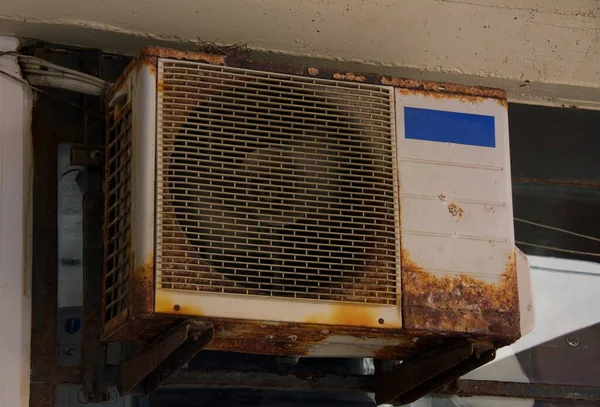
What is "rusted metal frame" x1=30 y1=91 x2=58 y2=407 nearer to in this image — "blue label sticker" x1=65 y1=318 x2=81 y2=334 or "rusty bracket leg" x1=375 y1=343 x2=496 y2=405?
"blue label sticker" x1=65 y1=318 x2=81 y2=334

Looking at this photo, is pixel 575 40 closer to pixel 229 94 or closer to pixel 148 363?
pixel 229 94

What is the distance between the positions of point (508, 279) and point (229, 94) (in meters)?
0.65

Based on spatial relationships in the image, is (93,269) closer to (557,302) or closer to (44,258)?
(44,258)

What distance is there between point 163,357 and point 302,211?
36 centimetres

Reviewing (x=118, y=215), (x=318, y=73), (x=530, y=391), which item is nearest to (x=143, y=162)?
(x=118, y=215)

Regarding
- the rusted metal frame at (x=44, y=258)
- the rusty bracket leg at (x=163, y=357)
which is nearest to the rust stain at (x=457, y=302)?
the rusty bracket leg at (x=163, y=357)

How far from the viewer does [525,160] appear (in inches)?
103

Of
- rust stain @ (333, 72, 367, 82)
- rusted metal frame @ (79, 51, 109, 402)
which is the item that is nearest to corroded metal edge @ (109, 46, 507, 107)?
rust stain @ (333, 72, 367, 82)

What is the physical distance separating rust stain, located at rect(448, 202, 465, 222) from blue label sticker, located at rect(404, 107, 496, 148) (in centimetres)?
13

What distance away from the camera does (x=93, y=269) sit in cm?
214

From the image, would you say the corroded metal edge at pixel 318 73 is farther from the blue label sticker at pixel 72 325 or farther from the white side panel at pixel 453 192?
the blue label sticker at pixel 72 325

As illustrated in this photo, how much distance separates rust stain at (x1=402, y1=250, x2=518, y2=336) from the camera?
1.93 m

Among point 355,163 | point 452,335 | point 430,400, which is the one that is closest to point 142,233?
point 355,163

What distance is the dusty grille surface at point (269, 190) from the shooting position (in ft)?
6.00
